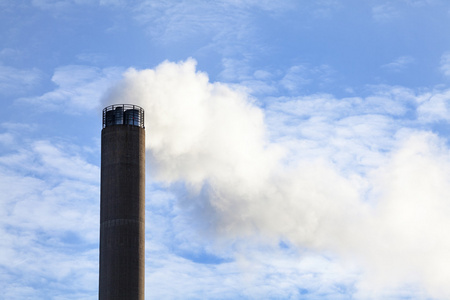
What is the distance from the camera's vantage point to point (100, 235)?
9338cm

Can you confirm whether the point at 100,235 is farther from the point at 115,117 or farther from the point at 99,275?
→ the point at 115,117

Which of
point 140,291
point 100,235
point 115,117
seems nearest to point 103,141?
point 115,117

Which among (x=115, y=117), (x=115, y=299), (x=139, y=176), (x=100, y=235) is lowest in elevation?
(x=115, y=299)

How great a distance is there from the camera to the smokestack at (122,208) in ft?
297

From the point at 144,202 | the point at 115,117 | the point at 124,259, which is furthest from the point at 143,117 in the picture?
the point at 124,259

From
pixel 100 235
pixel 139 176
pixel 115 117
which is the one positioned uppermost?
pixel 115 117

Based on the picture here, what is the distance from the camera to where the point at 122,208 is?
303ft

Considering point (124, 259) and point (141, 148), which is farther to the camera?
point (141, 148)

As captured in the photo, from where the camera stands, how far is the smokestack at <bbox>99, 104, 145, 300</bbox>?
297 ft

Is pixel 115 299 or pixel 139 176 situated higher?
pixel 139 176

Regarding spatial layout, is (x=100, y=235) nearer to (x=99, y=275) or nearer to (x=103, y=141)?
(x=99, y=275)

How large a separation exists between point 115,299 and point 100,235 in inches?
322

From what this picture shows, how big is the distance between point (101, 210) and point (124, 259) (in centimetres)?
705

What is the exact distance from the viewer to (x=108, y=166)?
9481 cm
